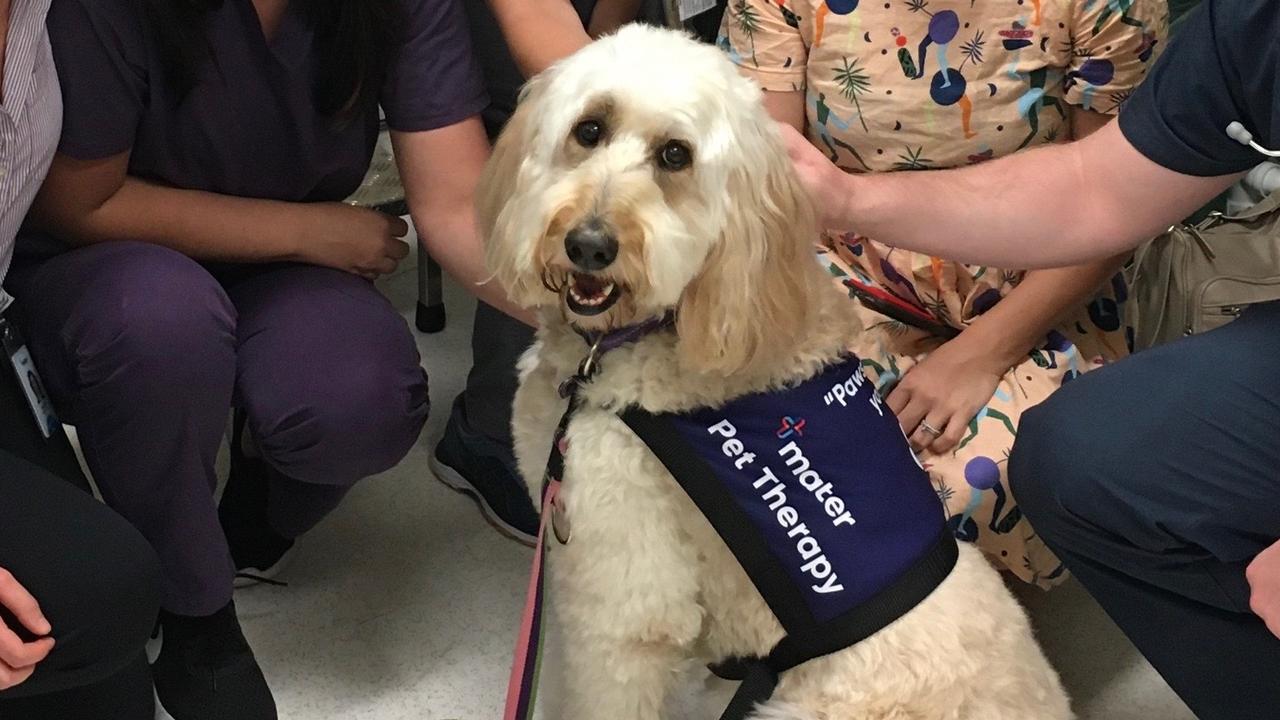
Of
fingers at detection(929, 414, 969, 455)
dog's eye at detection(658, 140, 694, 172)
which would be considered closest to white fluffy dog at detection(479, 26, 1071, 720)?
dog's eye at detection(658, 140, 694, 172)

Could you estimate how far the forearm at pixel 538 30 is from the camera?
1435 millimetres

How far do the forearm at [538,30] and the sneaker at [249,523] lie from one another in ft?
2.18

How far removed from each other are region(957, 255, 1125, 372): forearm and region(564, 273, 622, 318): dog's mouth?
611 millimetres

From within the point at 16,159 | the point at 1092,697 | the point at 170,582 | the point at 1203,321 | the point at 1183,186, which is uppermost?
the point at 16,159

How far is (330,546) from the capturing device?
→ 1.71 metres

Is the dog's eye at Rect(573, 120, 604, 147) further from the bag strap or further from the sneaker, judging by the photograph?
the bag strap

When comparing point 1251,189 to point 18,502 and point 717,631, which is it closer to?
point 717,631

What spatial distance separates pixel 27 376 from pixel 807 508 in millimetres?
856

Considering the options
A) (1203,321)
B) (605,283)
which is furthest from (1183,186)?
(605,283)

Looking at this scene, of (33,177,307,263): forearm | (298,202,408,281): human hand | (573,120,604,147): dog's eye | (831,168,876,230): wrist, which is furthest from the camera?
(298,202,408,281): human hand

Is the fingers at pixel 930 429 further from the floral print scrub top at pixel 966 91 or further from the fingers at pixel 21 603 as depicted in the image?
the fingers at pixel 21 603

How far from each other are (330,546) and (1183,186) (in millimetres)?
1276

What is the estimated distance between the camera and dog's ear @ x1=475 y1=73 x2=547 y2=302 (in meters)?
1.09

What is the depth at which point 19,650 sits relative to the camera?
0.99 metres
